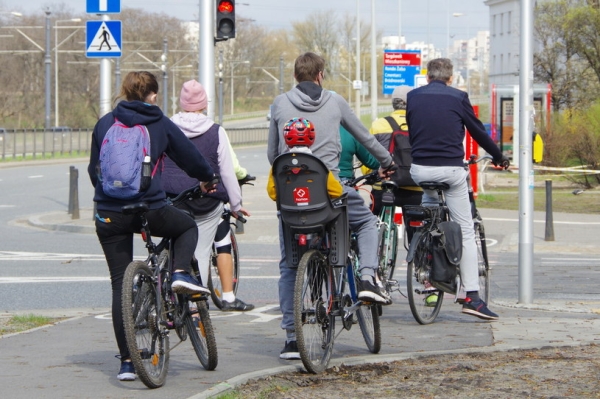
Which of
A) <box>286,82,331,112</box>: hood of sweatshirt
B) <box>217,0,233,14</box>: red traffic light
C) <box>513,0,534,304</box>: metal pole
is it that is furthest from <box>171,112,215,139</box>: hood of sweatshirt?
<box>217,0,233,14</box>: red traffic light

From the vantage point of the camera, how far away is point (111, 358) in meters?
6.88

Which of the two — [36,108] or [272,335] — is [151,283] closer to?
[272,335]

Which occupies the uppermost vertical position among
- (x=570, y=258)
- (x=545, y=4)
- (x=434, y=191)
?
(x=545, y=4)

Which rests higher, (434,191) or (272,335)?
(434,191)

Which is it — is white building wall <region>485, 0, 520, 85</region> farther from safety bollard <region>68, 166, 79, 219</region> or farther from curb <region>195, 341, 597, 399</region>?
curb <region>195, 341, 597, 399</region>

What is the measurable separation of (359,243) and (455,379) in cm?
126

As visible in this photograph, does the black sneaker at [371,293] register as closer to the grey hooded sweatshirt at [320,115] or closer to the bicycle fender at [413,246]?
the grey hooded sweatshirt at [320,115]

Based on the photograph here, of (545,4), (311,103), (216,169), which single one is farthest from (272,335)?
(545,4)

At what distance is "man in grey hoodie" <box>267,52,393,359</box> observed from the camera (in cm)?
666

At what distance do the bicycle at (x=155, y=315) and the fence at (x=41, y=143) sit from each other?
42.9m

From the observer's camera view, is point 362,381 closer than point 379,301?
Yes

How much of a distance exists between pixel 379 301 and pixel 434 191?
200 cm

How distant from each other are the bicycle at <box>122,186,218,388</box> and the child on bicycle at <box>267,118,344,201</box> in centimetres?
77

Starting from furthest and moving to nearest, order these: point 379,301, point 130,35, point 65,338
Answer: point 130,35 → point 65,338 → point 379,301
